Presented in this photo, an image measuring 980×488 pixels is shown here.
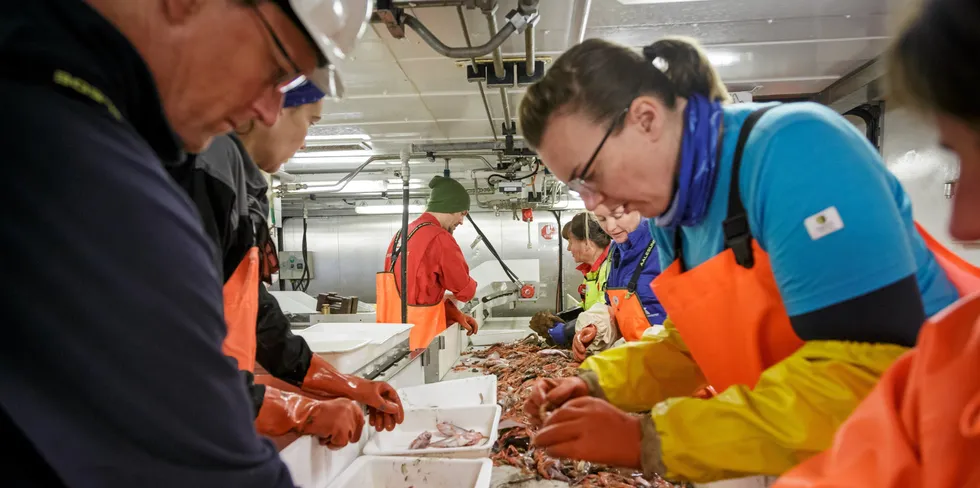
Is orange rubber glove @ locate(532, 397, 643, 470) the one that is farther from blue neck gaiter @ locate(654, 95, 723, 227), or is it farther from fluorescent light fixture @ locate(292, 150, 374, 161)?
fluorescent light fixture @ locate(292, 150, 374, 161)

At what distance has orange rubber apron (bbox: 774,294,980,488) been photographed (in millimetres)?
744

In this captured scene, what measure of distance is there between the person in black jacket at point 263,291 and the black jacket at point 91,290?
0.87m

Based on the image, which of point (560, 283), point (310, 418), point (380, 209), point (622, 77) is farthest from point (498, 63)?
point (380, 209)

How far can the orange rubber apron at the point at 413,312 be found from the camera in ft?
17.6

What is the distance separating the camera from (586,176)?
1.63 meters

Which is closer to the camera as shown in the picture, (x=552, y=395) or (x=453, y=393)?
(x=552, y=395)

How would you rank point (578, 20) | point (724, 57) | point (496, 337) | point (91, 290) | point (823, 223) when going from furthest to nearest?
point (496, 337) < point (724, 57) < point (578, 20) < point (823, 223) < point (91, 290)

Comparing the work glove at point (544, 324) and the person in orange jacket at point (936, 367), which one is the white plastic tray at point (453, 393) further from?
the person in orange jacket at point (936, 367)

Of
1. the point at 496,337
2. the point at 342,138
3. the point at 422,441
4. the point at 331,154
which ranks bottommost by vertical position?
the point at 496,337

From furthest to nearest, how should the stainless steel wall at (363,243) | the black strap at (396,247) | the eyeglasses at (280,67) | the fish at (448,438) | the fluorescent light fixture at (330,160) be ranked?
the stainless steel wall at (363,243)
the fluorescent light fixture at (330,160)
the black strap at (396,247)
the fish at (448,438)
the eyeglasses at (280,67)

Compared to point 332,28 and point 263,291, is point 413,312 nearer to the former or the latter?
point 263,291

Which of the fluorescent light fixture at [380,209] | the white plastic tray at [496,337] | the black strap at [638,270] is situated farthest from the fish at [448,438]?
the fluorescent light fixture at [380,209]

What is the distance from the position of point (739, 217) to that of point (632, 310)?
2.67m

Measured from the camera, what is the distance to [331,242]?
12.3 metres
